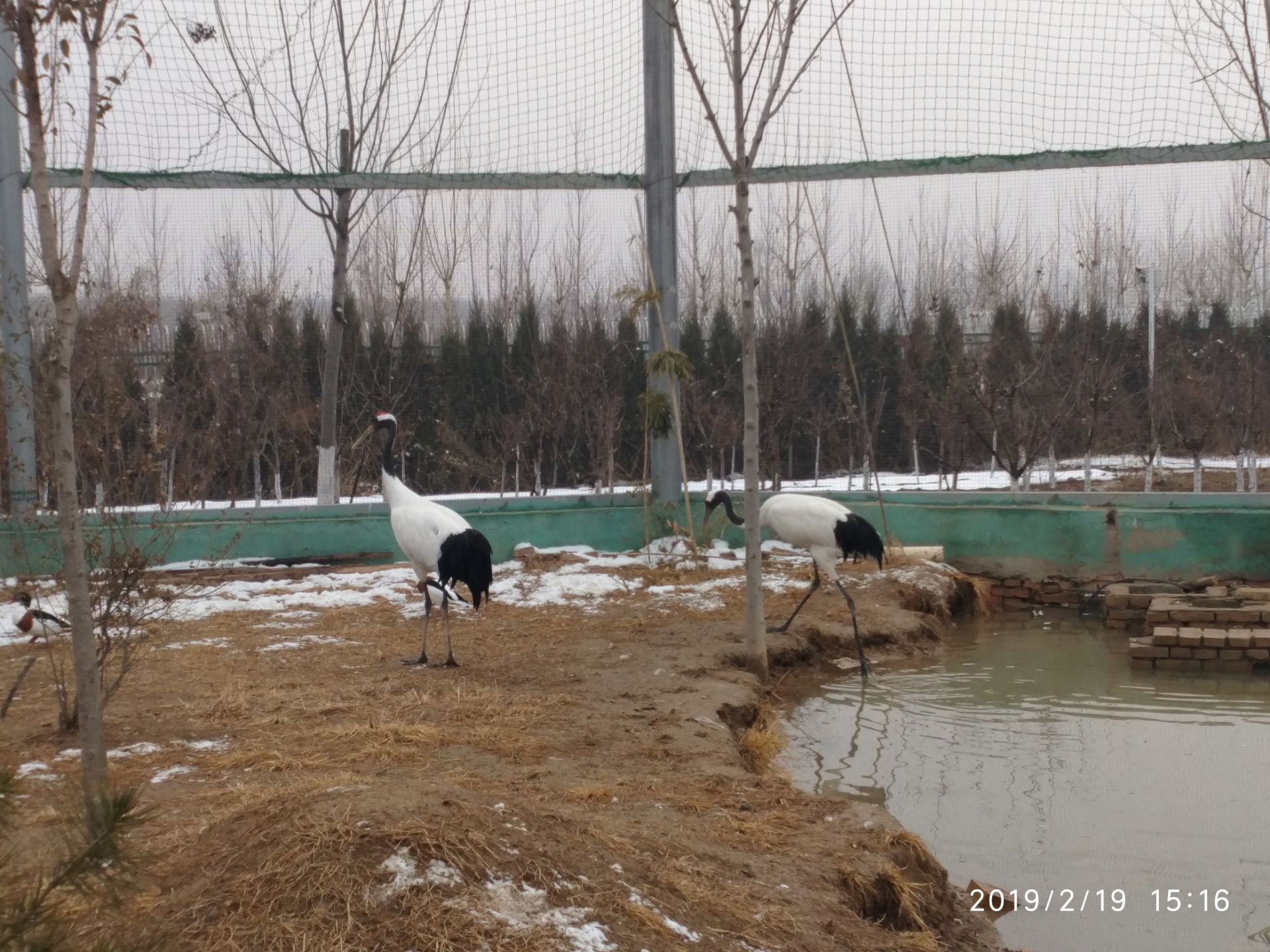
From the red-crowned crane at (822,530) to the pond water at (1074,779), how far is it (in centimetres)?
105

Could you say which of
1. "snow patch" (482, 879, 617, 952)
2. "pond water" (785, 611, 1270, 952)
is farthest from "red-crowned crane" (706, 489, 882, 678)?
"snow patch" (482, 879, 617, 952)

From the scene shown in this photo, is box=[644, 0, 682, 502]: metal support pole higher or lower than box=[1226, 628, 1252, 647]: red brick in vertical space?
higher

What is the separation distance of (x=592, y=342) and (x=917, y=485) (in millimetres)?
4858

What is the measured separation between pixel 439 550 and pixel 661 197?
5978 mm

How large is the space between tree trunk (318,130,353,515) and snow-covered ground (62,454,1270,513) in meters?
0.34

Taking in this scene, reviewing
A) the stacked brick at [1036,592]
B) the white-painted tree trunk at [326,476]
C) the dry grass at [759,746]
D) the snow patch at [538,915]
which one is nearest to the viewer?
the snow patch at [538,915]

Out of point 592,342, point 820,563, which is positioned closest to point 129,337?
point 592,342

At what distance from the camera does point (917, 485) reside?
1603 centimetres

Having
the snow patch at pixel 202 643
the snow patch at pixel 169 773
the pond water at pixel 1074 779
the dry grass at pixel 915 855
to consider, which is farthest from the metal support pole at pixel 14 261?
the dry grass at pixel 915 855

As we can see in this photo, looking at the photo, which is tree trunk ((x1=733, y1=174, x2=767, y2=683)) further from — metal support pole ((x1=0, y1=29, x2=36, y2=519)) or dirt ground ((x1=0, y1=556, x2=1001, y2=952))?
metal support pole ((x1=0, y1=29, x2=36, y2=519))

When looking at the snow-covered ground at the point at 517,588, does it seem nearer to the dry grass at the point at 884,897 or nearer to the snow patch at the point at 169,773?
the snow patch at the point at 169,773

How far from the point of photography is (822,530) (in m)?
9.80

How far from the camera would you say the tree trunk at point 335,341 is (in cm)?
1283

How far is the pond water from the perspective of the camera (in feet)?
15.4
